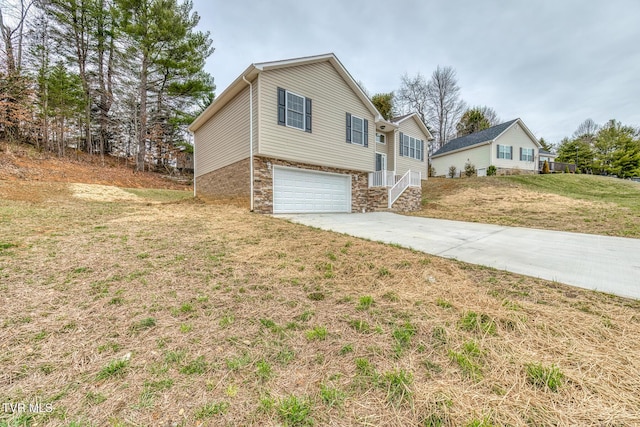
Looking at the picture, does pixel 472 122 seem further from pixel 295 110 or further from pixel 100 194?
pixel 100 194

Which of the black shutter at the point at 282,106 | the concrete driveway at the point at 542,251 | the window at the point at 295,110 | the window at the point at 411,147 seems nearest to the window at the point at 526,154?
the window at the point at 411,147

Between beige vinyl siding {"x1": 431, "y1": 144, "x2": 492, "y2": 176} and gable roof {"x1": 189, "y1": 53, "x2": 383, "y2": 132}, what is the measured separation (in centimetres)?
1287

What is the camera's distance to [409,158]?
707 inches

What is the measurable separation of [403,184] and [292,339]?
481 inches

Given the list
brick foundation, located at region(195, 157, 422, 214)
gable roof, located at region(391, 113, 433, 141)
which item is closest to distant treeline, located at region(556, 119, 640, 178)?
gable roof, located at region(391, 113, 433, 141)

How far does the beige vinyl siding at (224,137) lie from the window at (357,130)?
491 cm

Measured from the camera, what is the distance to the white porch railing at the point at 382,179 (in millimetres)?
12954

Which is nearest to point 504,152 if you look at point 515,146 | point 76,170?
point 515,146

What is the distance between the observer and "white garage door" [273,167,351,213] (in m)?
10.2

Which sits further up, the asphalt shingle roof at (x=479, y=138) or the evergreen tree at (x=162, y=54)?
the evergreen tree at (x=162, y=54)

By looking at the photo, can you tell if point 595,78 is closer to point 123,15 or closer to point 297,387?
point 297,387

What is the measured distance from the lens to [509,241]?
18.8ft

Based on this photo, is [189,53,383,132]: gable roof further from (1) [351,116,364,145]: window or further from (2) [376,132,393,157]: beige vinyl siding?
(2) [376,132,393,157]: beige vinyl siding

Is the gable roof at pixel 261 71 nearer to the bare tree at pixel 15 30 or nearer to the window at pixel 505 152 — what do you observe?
the bare tree at pixel 15 30
